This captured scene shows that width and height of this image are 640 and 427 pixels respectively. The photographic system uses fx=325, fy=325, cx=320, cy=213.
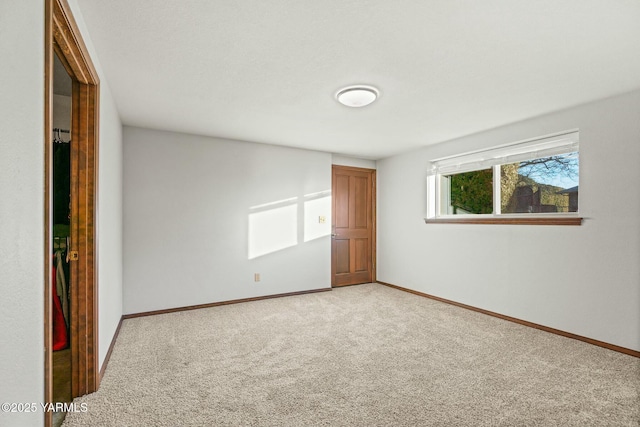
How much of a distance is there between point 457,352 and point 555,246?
1.65 meters

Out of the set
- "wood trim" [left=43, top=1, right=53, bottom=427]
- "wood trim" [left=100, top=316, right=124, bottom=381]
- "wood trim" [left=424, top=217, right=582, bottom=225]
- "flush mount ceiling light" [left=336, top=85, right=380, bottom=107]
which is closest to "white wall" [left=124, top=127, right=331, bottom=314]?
"wood trim" [left=100, top=316, right=124, bottom=381]

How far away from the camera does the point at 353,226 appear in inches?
232

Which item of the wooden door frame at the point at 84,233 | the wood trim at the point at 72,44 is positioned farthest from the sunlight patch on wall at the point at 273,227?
the wood trim at the point at 72,44

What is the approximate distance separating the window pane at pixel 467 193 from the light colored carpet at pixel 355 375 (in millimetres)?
1478

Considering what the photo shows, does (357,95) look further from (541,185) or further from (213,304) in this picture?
(213,304)

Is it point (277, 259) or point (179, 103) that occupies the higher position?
point (179, 103)

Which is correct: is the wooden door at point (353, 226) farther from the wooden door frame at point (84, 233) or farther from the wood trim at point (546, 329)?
the wooden door frame at point (84, 233)

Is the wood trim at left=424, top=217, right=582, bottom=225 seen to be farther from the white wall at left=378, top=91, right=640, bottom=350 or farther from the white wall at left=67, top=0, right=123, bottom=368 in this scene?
the white wall at left=67, top=0, right=123, bottom=368

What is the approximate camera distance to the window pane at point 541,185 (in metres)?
3.46

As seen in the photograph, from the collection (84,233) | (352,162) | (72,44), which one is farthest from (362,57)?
(352,162)

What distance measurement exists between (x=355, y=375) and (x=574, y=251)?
260cm

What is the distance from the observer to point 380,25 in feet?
6.36
